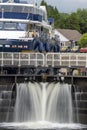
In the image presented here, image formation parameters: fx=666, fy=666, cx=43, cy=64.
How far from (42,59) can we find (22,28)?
955 centimetres

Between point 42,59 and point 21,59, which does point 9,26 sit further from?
point 42,59

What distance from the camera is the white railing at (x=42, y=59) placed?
155 feet

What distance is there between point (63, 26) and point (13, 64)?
12135 cm

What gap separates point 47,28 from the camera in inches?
2534

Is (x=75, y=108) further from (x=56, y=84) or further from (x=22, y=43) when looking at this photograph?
(x=22, y=43)

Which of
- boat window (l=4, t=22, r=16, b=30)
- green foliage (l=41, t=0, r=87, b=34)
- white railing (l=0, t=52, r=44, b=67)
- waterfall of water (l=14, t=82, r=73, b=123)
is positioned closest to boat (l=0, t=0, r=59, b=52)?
boat window (l=4, t=22, r=16, b=30)

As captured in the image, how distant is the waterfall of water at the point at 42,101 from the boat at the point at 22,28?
8.95 meters

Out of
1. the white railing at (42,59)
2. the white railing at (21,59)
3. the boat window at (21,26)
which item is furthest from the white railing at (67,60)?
the boat window at (21,26)

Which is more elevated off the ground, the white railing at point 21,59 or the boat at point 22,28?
the boat at point 22,28

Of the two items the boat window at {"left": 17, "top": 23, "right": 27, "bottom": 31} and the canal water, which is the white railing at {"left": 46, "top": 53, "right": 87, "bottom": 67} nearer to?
the canal water

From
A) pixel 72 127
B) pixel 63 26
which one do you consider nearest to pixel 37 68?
pixel 72 127

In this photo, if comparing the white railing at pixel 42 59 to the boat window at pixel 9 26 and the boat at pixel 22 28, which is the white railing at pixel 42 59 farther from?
the boat window at pixel 9 26

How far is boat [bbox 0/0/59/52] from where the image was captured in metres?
52.8

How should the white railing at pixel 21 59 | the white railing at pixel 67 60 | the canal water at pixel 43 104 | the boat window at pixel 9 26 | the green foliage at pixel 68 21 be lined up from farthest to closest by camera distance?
the green foliage at pixel 68 21 → the boat window at pixel 9 26 → the white railing at pixel 21 59 → the white railing at pixel 67 60 → the canal water at pixel 43 104
